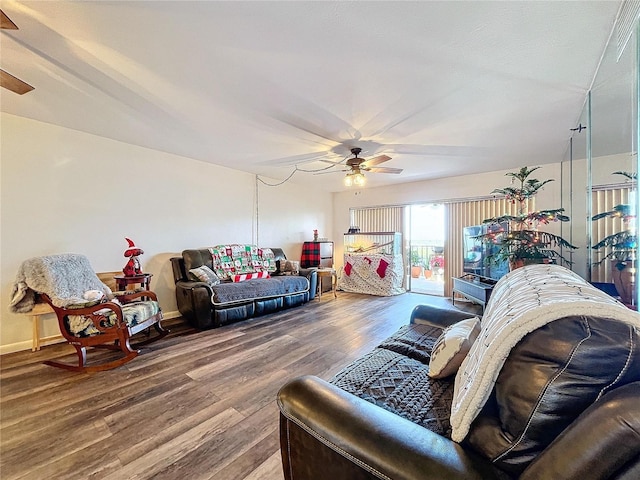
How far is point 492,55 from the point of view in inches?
72.1

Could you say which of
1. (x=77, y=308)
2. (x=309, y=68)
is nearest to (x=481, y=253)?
(x=309, y=68)

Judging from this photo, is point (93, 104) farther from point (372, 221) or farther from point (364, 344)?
point (372, 221)

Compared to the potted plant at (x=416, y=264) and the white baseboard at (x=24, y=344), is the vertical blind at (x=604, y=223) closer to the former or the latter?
the potted plant at (x=416, y=264)

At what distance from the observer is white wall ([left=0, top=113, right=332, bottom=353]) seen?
282cm

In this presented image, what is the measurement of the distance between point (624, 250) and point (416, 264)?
5294 millimetres

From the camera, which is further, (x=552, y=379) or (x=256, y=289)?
(x=256, y=289)

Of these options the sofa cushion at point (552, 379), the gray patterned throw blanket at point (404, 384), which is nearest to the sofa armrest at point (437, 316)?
the gray patterned throw blanket at point (404, 384)

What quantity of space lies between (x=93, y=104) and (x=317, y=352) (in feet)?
10.8

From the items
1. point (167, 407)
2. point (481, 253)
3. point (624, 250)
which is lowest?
point (167, 407)

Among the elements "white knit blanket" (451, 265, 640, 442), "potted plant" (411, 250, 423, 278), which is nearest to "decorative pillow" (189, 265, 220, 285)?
"white knit blanket" (451, 265, 640, 442)

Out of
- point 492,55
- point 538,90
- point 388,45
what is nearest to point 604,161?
point 538,90

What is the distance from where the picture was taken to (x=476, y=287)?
349cm

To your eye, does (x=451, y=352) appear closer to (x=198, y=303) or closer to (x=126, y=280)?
(x=198, y=303)

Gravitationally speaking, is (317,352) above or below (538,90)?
below
